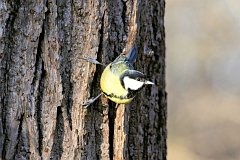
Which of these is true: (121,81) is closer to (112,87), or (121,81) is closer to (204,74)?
(112,87)

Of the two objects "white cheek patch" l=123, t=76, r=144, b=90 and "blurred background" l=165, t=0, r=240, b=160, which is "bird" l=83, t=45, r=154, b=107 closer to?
"white cheek patch" l=123, t=76, r=144, b=90

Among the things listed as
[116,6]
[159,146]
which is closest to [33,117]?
[116,6]

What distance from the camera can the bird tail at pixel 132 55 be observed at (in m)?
1.51

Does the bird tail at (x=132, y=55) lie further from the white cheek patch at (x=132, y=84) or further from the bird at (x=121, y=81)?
the white cheek patch at (x=132, y=84)

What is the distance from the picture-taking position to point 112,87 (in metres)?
1.44

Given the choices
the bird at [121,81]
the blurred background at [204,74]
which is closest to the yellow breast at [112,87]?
the bird at [121,81]

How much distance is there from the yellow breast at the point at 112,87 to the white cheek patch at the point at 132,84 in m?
0.02

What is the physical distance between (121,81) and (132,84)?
0.04 meters

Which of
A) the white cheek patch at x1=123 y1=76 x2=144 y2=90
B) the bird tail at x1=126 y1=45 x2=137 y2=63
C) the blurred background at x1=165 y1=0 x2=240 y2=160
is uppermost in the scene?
the blurred background at x1=165 y1=0 x2=240 y2=160

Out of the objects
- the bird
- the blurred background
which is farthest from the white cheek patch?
the blurred background

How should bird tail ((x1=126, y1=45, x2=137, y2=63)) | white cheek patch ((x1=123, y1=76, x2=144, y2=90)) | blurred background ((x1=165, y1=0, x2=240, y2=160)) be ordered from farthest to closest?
blurred background ((x1=165, y1=0, x2=240, y2=160))
bird tail ((x1=126, y1=45, x2=137, y2=63))
white cheek patch ((x1=123, y1=76, x2=144, y2=90))

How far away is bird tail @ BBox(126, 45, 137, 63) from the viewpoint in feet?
4.97

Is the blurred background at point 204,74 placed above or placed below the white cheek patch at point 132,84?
above

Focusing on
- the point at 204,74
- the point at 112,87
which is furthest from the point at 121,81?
the point at 204,74
